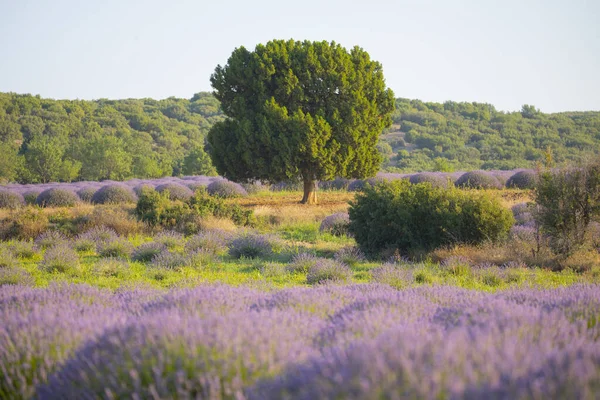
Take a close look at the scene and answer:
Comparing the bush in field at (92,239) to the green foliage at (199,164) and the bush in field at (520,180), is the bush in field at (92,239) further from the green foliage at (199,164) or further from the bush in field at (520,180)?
the green foliage at (199,164)

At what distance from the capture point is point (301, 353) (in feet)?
8.58

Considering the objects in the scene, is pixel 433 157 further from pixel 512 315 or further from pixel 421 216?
pixel 512 315

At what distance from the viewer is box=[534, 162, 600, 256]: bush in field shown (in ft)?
31.1

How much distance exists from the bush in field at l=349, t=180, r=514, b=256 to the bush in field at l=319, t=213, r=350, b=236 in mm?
2078

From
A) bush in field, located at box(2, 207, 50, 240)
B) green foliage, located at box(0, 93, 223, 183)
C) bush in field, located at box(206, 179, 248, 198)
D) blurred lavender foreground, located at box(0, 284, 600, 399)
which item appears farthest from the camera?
green foliage, located at box(0, 93, 223, 183)

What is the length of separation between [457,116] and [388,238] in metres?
77.7

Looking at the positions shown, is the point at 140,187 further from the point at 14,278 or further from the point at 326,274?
the point at 326,274

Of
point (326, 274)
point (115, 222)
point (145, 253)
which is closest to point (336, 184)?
point (115, 222)

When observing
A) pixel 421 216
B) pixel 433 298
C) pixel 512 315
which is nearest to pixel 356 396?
pixel 512 315

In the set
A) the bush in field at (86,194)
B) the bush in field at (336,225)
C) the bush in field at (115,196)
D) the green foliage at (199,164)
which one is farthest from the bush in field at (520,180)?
the green foliage at (199,164)

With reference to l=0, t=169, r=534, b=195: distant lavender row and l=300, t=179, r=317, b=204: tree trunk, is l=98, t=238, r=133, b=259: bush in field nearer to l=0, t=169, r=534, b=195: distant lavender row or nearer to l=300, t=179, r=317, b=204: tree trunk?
l=300, t=179, r=317, b=204: tree trunk

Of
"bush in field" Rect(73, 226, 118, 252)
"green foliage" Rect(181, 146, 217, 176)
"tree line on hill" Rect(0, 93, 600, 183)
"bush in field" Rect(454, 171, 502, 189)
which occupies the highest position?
"tree line on hill" Rect(0, 93, 600, 183)

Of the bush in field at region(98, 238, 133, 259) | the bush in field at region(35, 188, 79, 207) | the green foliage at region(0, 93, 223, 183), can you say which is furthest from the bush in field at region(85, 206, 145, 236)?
the green foliage at region(0, 93, 223, 183)

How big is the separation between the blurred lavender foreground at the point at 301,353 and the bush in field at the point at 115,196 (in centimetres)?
2050
